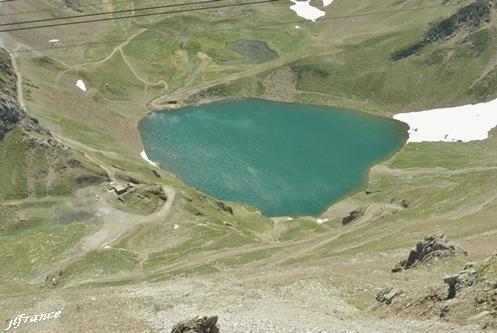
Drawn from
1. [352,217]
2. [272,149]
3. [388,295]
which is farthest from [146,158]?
[388,295]

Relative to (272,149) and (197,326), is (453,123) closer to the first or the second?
(272,149)

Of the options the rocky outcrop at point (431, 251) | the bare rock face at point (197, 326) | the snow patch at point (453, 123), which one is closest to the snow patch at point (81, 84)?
the snow patch at point (453, 123)

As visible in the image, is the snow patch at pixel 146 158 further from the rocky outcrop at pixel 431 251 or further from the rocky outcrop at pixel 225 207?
the rocky outcrop at pixel 431 251

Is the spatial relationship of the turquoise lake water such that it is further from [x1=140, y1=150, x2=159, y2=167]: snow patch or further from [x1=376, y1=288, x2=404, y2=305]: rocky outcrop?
[x1=376, y1=288, x2=404, y2=305]: rocky outcrop

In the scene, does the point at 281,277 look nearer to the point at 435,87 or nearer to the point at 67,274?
Result: the point at 67,274

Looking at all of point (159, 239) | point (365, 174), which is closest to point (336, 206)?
point (365, 174)
